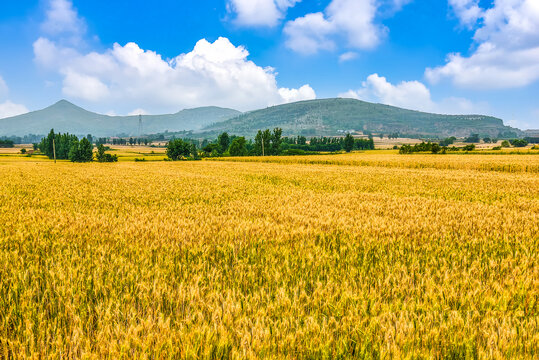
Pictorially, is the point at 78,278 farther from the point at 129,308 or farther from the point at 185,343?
the point at 185,343

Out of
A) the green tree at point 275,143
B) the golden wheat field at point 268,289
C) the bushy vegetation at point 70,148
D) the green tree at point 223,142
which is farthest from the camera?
the green tree at point 223,142

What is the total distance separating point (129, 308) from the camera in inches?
122

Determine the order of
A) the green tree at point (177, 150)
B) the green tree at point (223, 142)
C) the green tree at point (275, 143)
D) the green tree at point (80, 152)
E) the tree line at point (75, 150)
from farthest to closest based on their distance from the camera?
the green tree at point (223, 142), the green tree at point (275, 143), the green tree at point (177, 150), the tree line at point (75, 150), the green tree at point (80, 152)

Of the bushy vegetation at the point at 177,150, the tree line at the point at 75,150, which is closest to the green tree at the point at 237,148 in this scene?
the bushy vegetation at the point at 177,150

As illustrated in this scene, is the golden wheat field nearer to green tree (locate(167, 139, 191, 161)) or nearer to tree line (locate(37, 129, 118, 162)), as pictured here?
green tree (locate(167, 139, 191, 161))

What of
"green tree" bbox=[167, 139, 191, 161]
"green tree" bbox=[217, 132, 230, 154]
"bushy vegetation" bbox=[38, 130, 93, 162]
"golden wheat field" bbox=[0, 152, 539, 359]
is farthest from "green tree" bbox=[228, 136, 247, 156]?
"golden wheat field" bbox=[0, 152, 539, 359]

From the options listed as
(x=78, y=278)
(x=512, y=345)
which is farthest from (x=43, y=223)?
(x=512, y=345)

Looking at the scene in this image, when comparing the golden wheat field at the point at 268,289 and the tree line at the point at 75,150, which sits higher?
the tree line at the point at 75,150

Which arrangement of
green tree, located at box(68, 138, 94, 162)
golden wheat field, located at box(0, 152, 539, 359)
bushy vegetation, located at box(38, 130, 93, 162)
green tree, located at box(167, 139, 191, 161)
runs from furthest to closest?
green tree, located at box(167, 139, 191, 161)
bushy vegetation, located at box(38, 130, 93, 162)
green tree, located at box(68, 138, 94, 162)
golden wheat field, located at box(0, 152, 539, 359)

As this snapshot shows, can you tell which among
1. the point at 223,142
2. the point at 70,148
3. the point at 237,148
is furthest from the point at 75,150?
the point at 223,142

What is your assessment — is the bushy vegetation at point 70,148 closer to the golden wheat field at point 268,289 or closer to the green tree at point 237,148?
the green tree at point 237,148

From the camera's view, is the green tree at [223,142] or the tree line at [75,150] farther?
the green tree at [223,142]

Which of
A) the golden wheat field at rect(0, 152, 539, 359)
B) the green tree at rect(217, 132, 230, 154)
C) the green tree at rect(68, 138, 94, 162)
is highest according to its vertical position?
the green tree at rect(217, 132, 230, 154)

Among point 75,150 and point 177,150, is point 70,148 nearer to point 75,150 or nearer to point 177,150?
Answer: point 75,150
